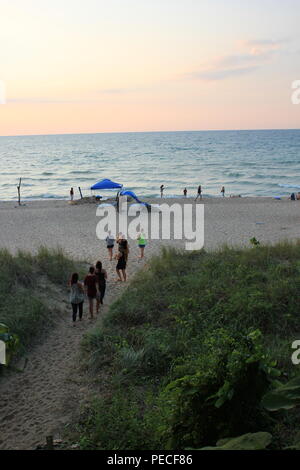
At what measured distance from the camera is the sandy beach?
5609 mm

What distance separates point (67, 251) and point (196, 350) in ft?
33.9

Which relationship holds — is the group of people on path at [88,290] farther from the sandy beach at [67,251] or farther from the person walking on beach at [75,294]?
the sandy beach at [67,251]

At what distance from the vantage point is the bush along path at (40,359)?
5441 mm

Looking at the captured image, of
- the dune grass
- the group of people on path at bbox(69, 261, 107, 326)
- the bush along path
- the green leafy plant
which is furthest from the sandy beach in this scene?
the green leafy plant

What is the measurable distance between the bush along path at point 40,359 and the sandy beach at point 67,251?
1 centimetres

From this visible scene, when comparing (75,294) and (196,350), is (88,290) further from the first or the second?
(196,350)

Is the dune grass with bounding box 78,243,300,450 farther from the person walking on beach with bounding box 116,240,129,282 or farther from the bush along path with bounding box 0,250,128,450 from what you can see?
the person walking on beach with bounding box 116,240,129,282

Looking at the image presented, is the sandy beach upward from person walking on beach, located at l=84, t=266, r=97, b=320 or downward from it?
downward

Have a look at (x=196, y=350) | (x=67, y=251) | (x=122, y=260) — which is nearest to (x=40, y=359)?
(x=196, y=350)

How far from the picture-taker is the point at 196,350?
6.45m

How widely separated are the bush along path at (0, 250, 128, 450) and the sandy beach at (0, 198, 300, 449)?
0.05 feet

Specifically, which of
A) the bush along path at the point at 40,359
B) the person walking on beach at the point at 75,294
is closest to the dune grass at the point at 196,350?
the bush along path at the point at 40,359

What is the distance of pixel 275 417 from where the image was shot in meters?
4.83
